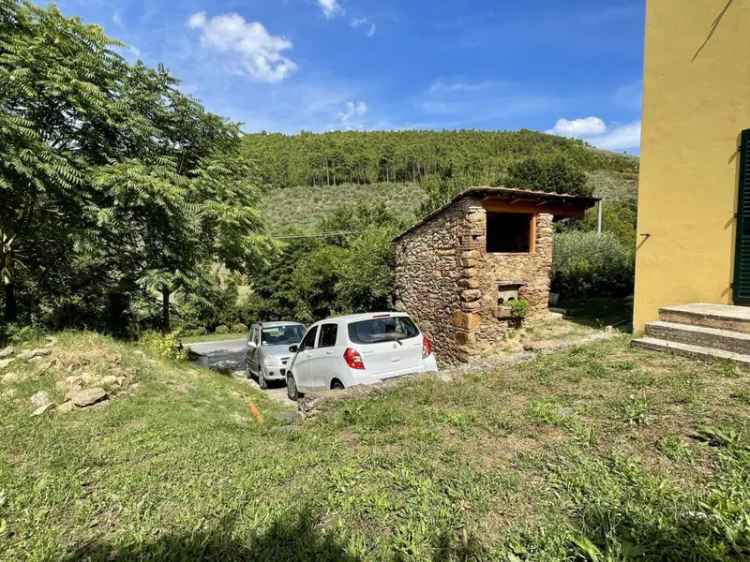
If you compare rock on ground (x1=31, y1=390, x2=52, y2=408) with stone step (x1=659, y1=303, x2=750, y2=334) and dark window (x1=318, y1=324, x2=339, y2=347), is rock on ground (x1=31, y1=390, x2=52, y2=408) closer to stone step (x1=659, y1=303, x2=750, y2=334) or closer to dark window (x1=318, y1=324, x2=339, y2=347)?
dark window (x1=318, y1=324, x2=339, y2=347)

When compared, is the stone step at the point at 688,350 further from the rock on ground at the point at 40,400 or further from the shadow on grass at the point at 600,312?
the rock on ground at the point at 40,400

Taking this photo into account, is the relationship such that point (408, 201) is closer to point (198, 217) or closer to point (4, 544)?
point (198, 217)

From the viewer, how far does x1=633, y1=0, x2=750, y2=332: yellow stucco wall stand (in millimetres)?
5922

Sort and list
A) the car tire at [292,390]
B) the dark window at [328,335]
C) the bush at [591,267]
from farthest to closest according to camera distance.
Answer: the bush at [591,267], the car tire at [292,390], the dark window at [328,335]

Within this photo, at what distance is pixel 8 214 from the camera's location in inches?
294

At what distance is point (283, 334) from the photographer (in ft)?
36.1

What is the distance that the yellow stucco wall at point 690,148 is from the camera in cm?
592

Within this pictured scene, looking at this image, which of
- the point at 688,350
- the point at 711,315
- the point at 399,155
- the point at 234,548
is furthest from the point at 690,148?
the point at 399,155

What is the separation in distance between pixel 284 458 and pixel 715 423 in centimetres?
373

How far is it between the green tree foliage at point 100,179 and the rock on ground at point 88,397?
282 cm

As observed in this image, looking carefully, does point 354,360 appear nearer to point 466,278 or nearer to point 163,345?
point 466,278

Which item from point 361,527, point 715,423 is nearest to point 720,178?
point 715,423

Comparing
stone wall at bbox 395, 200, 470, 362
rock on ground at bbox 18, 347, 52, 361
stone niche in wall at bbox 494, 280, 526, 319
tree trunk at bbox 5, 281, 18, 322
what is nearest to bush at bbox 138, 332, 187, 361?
rock on ground at bbox 18, 347, 52, 361

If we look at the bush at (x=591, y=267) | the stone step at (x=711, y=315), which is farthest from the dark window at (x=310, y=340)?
the bush at (x=591, y=267)
